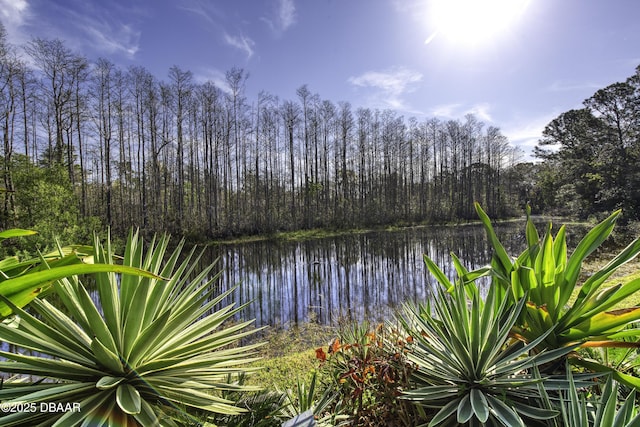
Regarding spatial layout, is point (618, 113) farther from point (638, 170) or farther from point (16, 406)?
point (16, 406)

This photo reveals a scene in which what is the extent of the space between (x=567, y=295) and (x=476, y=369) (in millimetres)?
698

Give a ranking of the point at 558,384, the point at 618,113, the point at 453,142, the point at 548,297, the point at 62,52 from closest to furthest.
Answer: the point at 558,384 < the point at 548,297 < the point at 62,52 < the point at 618,113 < the point at 453,142

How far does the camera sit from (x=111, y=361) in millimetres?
1255

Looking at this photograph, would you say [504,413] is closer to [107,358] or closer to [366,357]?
[366,357]

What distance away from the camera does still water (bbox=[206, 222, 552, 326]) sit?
827 centimetres

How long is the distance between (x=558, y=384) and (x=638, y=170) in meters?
27.9

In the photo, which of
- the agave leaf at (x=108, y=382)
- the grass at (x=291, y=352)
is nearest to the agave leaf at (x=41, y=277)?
the agave leaf at (x=108, y=382)

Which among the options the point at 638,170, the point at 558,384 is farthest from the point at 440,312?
the point at 638,170

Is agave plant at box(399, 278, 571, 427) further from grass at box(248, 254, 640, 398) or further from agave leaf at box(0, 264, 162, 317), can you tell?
grass at box(248, 254, 640, 398)

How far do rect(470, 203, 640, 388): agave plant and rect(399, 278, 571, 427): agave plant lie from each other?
0.14 m

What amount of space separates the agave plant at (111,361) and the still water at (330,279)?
266cm

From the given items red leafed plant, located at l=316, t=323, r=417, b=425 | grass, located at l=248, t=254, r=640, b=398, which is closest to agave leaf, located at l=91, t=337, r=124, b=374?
red leafed plant, located at l=316, t=323, r=417, b=425

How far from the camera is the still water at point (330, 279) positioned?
8.27m

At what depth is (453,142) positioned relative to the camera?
5022cm
